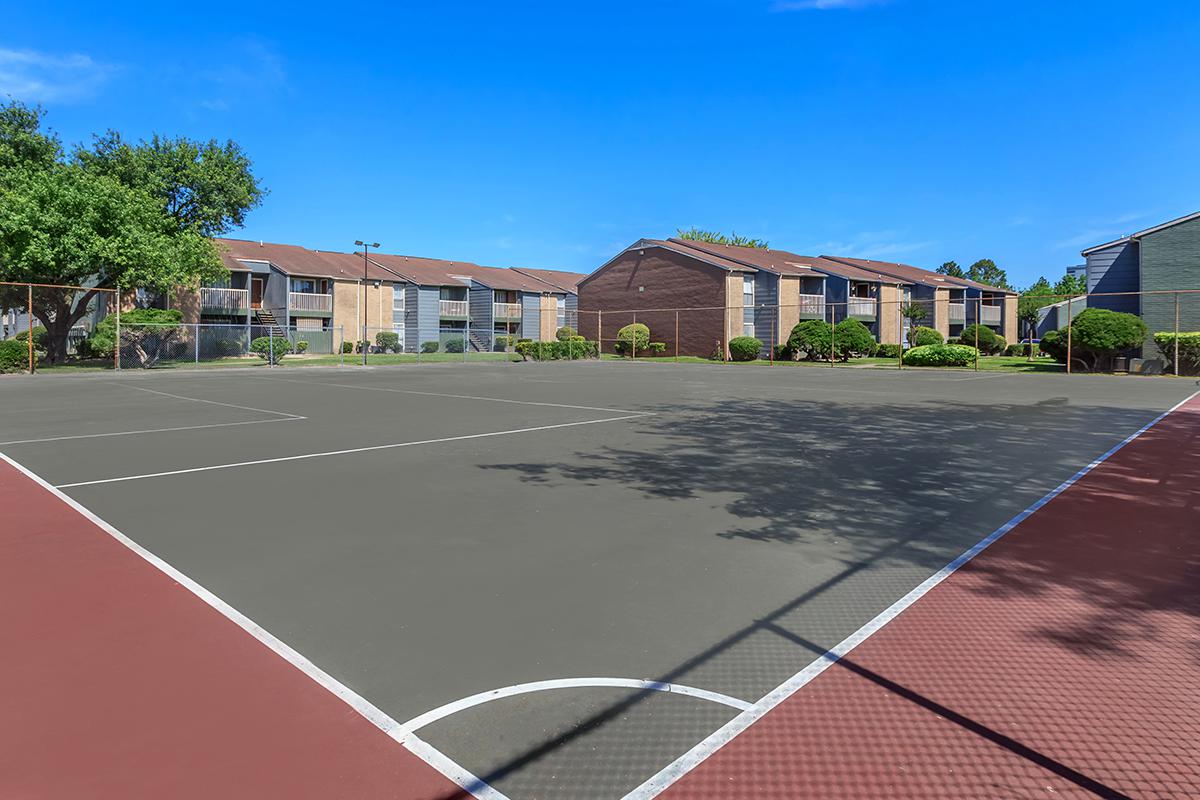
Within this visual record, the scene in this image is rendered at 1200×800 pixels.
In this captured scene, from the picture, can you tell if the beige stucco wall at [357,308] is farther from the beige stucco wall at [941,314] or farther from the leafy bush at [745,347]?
the beige stucco wall at [941,314]

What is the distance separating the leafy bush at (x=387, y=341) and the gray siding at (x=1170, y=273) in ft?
143

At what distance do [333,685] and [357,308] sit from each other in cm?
5238

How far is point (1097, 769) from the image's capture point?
106 inches

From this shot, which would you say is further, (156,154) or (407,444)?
(156,154)

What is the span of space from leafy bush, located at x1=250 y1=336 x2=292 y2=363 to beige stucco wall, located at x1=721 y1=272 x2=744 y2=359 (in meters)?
25.3

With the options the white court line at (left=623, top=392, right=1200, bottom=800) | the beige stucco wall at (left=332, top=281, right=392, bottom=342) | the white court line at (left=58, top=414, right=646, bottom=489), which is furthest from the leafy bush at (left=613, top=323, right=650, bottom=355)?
the white court line at (left=623, top=392, right=1200, bottom=800)

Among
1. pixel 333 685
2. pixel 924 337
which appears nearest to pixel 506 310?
pixel 924 337

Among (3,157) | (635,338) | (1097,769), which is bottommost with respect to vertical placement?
(1097,769)

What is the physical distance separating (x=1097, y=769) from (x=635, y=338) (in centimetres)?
4557

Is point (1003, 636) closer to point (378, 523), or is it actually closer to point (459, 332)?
point (378, 523)

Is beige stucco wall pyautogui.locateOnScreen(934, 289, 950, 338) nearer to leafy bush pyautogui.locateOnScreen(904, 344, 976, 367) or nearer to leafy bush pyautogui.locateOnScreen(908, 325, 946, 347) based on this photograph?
leafy bush pyautogui.locateOnScreen(908, 325, 946, 347)

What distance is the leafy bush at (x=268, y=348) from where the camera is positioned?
130 feet

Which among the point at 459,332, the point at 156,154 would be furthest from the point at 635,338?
the point at 156,154

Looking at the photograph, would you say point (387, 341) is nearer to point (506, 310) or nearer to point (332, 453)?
point (506, 310)
